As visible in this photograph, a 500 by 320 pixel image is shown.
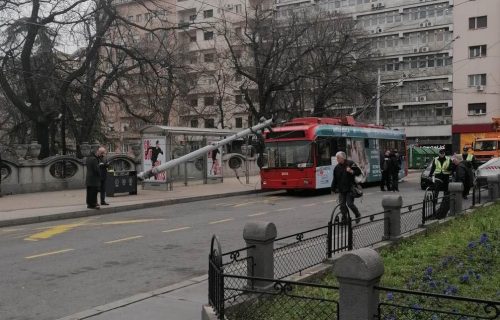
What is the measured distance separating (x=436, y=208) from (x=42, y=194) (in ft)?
54.9

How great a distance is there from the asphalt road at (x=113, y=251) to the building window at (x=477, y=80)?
44.1 meters

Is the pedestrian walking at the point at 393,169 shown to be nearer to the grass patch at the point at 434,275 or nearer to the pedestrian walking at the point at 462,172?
the pedestrian walking at the point at 462,172

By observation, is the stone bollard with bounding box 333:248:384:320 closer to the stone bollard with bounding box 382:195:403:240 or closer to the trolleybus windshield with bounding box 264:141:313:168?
the stone bollard with bounding box 382:195:403:240

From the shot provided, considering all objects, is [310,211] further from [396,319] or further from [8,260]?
[396,319]

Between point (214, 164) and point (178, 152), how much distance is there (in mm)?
→ 2026

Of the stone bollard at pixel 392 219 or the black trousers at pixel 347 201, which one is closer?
the stone bollard at pixel 392 219

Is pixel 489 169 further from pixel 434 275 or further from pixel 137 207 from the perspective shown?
pixel 434 275

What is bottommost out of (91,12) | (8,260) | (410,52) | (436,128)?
(8,260)

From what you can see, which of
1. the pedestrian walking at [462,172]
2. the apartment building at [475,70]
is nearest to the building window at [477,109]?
the apartment building at [475,70]

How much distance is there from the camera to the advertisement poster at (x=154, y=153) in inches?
954

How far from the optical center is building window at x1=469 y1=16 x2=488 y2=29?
184 feet

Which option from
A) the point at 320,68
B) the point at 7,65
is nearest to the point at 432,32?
the point at 320,68

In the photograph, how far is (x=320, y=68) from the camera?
38656mm

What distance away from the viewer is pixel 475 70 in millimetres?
57062
